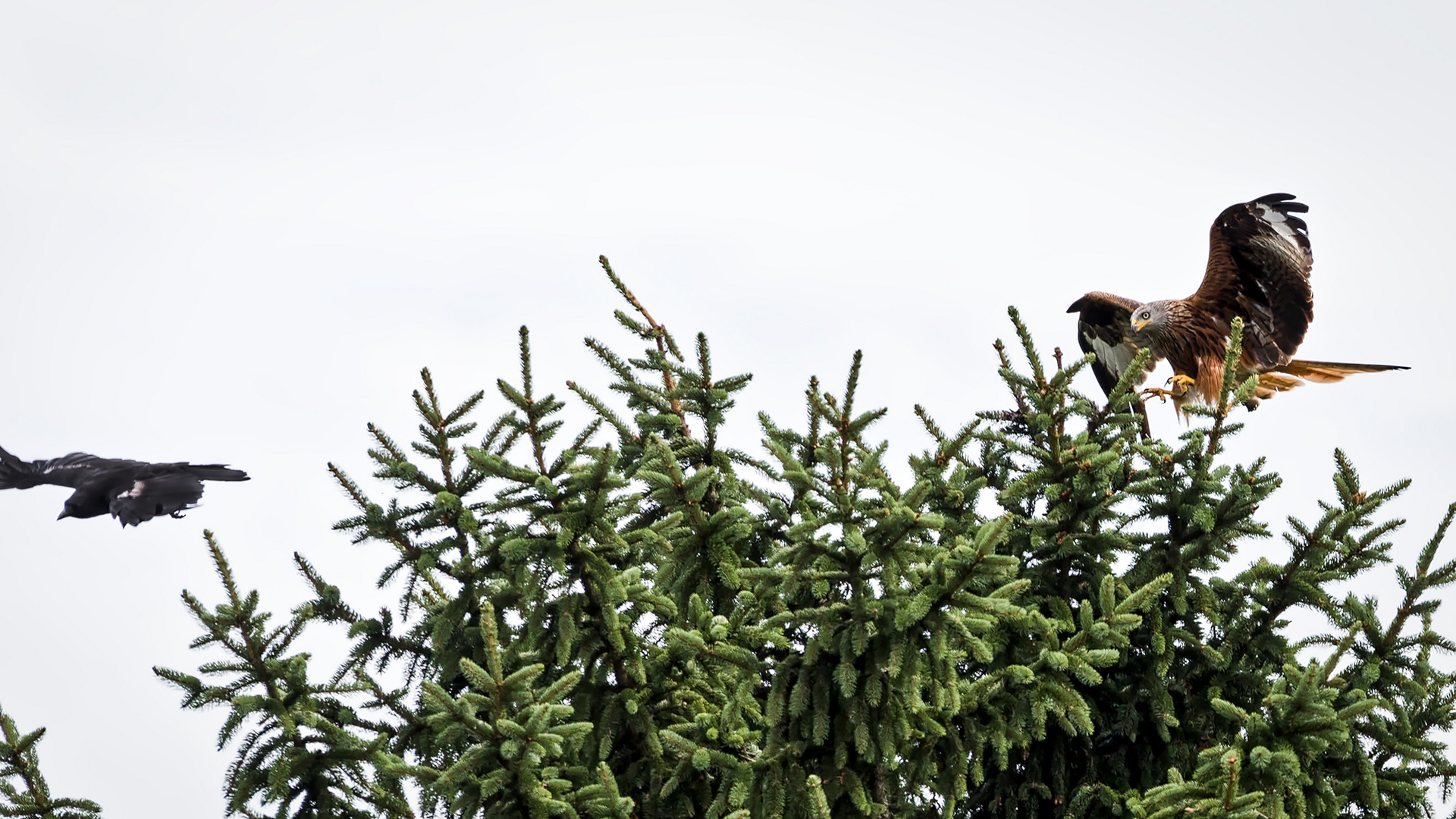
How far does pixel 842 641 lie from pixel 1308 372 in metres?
6.80

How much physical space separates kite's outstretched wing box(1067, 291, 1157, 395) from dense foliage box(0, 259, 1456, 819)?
4426 millimetres

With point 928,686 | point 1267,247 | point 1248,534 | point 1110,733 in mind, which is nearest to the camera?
point 928,686

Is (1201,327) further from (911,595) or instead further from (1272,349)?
(911,595)

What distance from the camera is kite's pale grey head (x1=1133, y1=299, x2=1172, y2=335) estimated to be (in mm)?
9578

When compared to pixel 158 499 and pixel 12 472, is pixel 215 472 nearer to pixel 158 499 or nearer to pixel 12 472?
pixel 158 499

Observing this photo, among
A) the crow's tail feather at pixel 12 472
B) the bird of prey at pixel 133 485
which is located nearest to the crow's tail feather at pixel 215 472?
the bird of prey at pixel 133 485

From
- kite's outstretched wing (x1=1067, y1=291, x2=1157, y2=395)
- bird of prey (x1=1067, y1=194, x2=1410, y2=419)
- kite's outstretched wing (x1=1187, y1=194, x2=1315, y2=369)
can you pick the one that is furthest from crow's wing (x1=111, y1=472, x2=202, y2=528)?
kite's outstretched wing (x1=1187, y1=194, x2=1315, y2=369)

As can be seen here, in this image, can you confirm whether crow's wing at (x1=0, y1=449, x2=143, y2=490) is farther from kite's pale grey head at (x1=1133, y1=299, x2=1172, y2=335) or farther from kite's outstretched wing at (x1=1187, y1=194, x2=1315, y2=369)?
kite's outstretched wing at (x1=1187, y1=194, x2=1315, y2=369)

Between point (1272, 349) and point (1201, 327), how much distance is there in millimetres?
554

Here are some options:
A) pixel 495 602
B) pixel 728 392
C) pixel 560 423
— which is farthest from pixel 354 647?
pixel 728 392

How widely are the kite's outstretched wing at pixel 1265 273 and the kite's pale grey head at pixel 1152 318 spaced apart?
371 millimetres

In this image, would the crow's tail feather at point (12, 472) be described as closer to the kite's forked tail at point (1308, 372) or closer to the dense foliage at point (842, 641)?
the dense foliage at point (842, 641)

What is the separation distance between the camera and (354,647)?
190 inches

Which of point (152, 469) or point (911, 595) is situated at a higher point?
point (152, 469)
